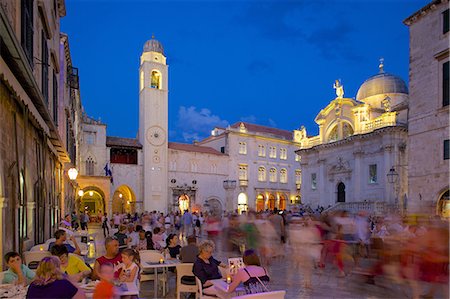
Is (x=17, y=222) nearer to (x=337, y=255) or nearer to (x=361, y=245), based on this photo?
(x=337, y=255)

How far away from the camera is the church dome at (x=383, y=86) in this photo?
127ft

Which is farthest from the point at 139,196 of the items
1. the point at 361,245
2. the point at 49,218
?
the point at 361,245

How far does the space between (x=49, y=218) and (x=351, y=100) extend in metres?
29.6

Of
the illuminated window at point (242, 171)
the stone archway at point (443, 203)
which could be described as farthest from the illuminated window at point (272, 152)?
the stone archway at point (443, 203)

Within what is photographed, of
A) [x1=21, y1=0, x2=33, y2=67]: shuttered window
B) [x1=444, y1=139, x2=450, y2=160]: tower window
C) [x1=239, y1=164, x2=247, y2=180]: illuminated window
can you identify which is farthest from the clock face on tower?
[x1=21, y1=0, x2=33, y2=67]: shuttered window

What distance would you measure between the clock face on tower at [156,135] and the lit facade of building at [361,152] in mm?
14955

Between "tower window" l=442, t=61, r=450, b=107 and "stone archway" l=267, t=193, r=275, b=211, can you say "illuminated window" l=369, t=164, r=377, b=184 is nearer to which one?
"tower window" l=442, t=61, r=450, b=107

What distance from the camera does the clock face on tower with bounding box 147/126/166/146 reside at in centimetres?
3988

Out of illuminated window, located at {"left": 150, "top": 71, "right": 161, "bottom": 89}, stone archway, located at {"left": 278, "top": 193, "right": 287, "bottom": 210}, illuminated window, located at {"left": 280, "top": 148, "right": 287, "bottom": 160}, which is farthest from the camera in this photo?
illuminated window, located at {"left": 280, "top": 148, "right": 287, "bottom": 160}

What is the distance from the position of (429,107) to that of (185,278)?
18.1 m

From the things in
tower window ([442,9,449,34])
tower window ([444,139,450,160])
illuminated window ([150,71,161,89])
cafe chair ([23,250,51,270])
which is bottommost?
cafe chair ([23,250,51,270])

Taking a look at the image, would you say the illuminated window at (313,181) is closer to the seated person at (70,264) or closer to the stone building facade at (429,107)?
the stone building facade at (429,107)

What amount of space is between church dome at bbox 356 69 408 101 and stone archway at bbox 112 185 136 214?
87.5ft

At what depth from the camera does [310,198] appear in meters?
39.0
